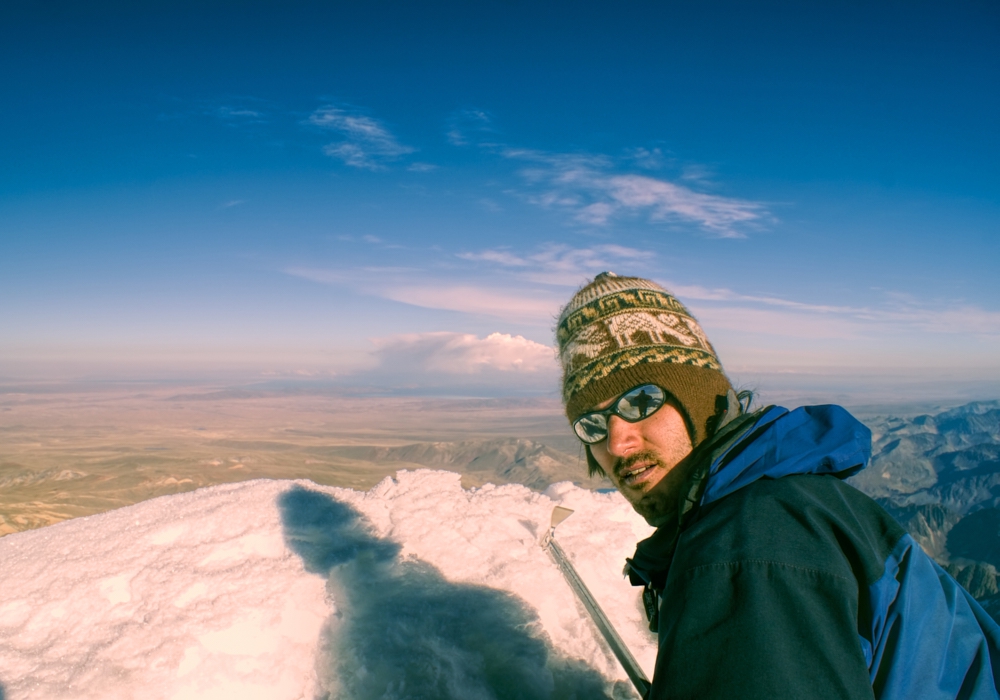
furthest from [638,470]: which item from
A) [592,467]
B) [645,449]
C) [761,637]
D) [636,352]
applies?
[761,637]

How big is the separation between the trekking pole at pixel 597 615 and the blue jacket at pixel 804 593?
134cm

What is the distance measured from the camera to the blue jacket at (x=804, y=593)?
1294 millimetres

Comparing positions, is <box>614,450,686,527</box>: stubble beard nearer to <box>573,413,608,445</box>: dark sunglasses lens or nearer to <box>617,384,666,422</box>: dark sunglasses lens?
<box>617,384,666,422</box>: dark sunglasses lens

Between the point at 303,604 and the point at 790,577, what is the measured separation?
11.9ft

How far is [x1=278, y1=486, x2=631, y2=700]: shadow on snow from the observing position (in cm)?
361

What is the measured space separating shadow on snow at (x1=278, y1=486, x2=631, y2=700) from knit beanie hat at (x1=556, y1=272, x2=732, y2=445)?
2.03 metres

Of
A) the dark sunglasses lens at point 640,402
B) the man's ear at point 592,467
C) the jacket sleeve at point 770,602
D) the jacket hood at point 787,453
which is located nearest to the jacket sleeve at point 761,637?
the jacket sleeve at point 770,602

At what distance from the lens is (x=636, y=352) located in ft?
9.32

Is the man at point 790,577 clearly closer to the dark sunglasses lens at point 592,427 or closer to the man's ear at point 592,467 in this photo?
the dark sunglasses lens at point 592,427

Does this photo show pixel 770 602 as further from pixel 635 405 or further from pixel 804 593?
pixel 635 405

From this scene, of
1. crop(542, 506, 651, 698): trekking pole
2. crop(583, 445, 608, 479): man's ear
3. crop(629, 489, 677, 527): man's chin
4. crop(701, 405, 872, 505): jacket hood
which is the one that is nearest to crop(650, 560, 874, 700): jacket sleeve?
crop(701, 405, 872, 505): jacket hood

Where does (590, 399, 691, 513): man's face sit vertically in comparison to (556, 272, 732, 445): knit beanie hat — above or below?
below

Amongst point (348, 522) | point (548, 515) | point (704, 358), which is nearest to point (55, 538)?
point (348, 522)

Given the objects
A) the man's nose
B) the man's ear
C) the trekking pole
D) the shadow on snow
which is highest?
the man's nose
